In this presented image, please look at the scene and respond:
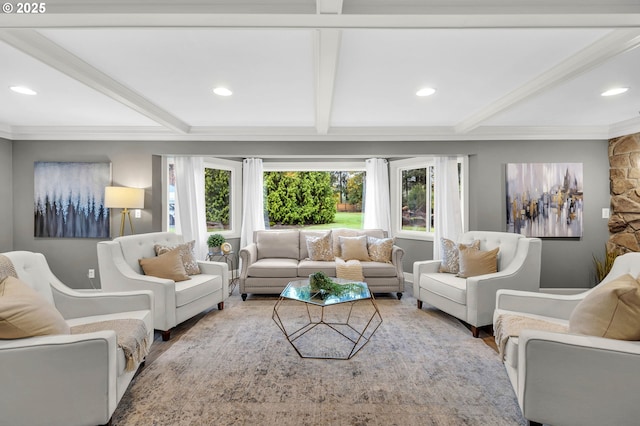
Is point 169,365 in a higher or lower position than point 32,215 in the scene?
lower

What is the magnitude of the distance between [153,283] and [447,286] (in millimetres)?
2890

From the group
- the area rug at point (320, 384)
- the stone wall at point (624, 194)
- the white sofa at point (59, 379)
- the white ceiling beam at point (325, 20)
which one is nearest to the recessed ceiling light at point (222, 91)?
the white ceiling beam at point (325, 20)

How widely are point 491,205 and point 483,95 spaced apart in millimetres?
1860

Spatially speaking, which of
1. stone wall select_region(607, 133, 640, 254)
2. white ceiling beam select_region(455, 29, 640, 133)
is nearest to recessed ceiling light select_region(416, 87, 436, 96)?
white ceiling beam select_region(455, 29, 640, 133)

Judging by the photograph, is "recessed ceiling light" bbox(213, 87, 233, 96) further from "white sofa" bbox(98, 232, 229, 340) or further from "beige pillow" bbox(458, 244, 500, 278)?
"beige pillow" bbox(458, 244, 500, 278)

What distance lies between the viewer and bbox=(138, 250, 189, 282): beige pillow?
3.11 meters

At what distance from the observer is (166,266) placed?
316 centimetres

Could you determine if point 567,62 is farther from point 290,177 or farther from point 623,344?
point 290,177

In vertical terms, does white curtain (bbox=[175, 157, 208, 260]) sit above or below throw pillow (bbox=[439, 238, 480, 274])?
above

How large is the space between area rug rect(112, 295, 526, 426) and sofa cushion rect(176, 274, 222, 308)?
324 millimetres

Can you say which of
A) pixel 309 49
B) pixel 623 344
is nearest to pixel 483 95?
pixel 309 49

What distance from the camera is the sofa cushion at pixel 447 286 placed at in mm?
3047

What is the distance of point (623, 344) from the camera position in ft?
4.89

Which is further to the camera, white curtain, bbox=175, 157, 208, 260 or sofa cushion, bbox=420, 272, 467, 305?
white curtain, bbox=175, 157, 208, 260
